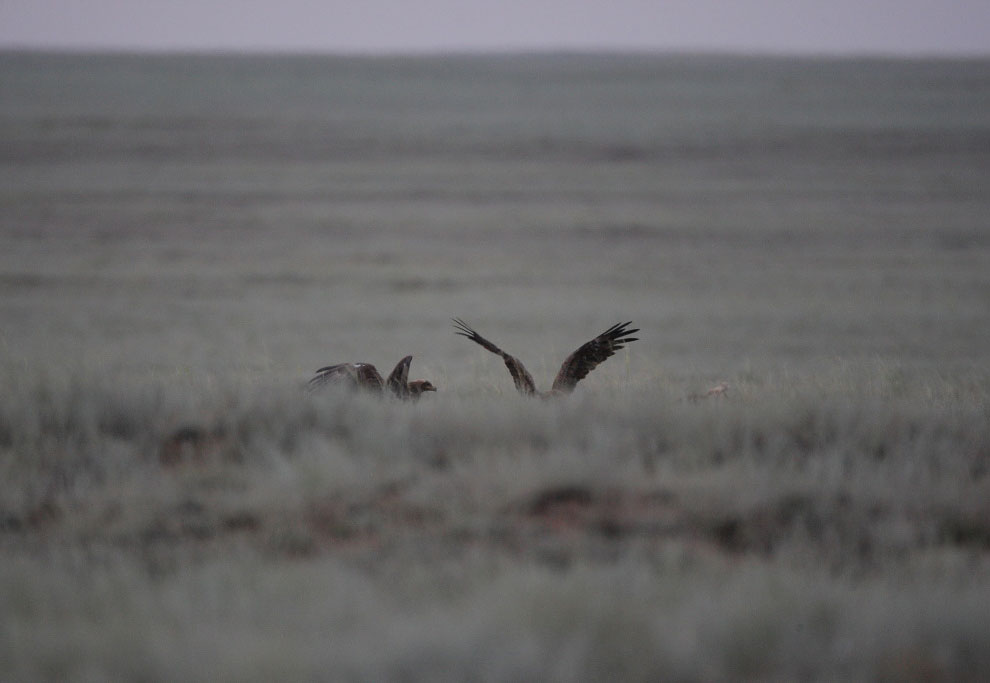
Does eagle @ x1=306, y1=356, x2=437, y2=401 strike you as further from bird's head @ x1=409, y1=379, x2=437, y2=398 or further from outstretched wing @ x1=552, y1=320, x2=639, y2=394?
outstretched wing @ x1=552, y1=320, x2=639, y2=394

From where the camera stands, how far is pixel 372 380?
6391mm

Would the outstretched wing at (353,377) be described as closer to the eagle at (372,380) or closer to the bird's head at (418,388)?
the eagle at (372,380)

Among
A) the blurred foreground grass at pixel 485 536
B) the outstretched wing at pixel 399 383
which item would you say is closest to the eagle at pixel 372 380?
the outstretched wing at pixel 399 383

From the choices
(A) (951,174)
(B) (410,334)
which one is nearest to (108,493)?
(B) (410,334)

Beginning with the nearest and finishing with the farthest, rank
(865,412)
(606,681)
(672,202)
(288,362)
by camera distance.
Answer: (606,681) < (865,412) < (288,362) < (672,202)

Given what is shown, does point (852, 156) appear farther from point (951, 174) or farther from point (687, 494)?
point (687, 494)

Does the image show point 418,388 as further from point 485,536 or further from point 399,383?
point 485,536

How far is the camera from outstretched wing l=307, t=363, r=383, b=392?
623 cm

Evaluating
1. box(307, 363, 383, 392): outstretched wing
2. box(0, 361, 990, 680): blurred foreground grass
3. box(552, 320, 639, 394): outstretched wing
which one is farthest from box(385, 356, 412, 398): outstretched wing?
box(552, 320, 639, 394): outstretched wing

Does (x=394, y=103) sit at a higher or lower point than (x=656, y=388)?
higher

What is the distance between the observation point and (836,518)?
4.03m

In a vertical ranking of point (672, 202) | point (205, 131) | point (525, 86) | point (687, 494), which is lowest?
point (687, 494)

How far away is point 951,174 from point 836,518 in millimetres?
37119

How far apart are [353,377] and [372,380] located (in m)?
0.14
